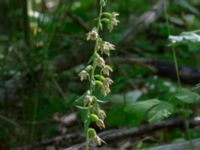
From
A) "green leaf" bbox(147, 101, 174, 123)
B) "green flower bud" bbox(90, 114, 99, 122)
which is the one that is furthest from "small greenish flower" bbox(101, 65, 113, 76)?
"green leaf" bbox(147, 101, 174, 123)

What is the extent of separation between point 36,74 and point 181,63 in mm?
964

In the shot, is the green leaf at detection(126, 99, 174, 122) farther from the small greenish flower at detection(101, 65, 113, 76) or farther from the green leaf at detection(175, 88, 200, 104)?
the small greenish flower at detection(101, 65, 113, 76)

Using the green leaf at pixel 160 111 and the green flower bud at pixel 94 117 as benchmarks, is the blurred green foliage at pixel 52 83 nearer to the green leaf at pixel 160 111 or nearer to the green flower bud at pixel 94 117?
the green leaf at pixel 160 111

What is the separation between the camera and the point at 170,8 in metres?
4.41

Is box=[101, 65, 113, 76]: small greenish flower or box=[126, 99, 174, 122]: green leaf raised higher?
box=[101, 65, 113, 76]: small greenish flower

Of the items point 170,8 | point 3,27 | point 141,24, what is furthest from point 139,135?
point 3,27

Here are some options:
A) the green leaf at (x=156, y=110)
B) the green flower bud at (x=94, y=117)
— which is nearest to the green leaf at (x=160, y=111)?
the green leaf at (x=156, y=110)

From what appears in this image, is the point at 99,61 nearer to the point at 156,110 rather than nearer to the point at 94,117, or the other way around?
the point at 94,117

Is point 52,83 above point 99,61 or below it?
above

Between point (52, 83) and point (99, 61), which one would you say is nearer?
point (99, 61)

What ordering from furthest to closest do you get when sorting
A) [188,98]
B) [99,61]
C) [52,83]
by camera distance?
[52,83]
[188,98]
[99,61]

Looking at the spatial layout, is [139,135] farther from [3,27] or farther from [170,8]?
[3,27]

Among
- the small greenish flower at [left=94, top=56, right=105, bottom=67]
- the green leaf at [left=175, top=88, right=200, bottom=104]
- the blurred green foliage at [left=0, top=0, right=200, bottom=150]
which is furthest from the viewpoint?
the blurred green foliage at [left=0, top=0, right=200, bottom=150]

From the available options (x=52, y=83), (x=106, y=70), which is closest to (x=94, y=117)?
(x=106, y=70)
